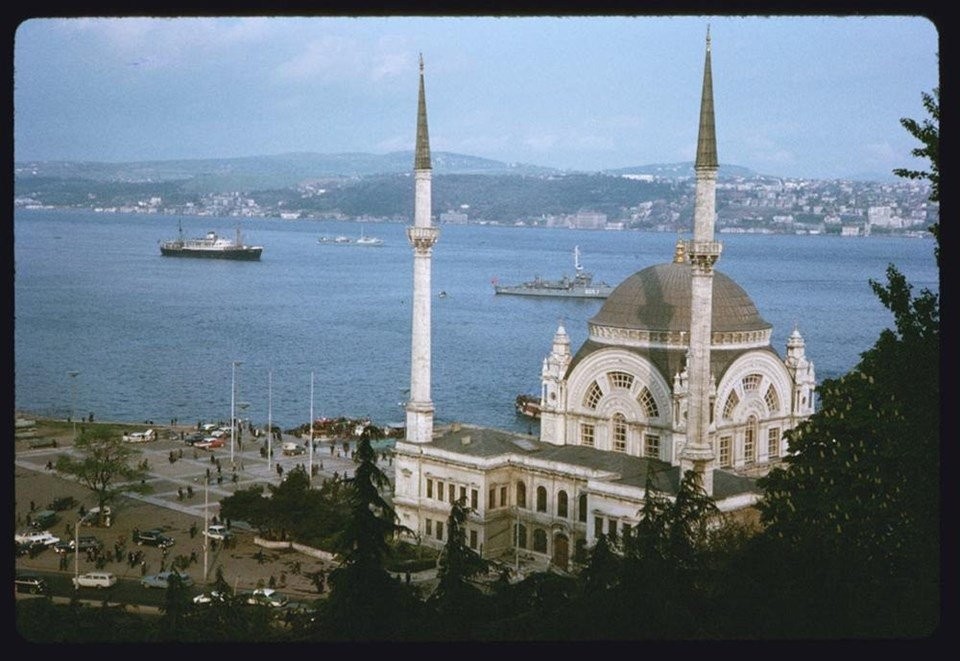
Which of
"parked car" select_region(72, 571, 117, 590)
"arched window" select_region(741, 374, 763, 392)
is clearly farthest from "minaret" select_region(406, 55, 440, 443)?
"parked car" select_region(72, 571, 117, 590)

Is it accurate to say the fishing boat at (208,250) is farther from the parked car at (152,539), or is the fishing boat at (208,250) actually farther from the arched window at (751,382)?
the arched window at (751,382)

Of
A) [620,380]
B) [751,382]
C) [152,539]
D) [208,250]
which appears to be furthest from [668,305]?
[208,250]

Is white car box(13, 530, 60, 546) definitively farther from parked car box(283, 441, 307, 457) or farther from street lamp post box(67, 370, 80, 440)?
street lamp post box(67, 370, 80, 440)

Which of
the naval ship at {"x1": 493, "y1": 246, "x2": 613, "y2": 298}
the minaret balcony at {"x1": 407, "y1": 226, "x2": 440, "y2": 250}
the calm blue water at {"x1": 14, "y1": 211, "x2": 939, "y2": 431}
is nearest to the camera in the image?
the minaret balcony at {"x1": 407, "y1": 226, "x2": 440, "y2": 250}

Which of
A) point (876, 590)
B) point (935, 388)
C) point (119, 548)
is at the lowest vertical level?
point (119, 548)

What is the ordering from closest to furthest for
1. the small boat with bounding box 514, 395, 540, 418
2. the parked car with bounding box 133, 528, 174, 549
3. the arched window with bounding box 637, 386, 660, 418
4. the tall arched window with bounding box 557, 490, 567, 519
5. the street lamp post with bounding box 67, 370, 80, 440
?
1. the tall arched window with bounding box 557, 490, 567, 519
2. the parked car with bounding box 133, 528, 174, 549
3. the arched window with bounding box 637, 386, 660, 418
4. the street lamp post with bounding box 67, 370, 80, 440
5. the small boat with bounding box 514, 395, 540, 418

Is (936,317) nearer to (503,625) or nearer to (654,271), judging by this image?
(503,625)

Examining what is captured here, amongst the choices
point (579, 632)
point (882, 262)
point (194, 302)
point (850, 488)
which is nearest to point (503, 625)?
point (579, 632)

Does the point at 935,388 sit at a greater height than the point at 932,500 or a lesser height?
greater
